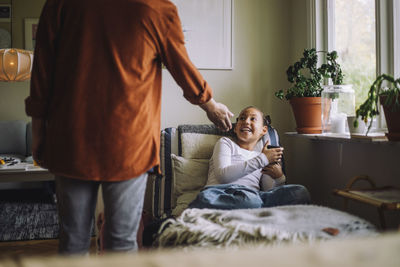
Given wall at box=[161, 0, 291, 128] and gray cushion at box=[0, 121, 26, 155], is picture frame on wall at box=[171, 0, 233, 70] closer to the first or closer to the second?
wall at box=[161, 0, 291, 128]

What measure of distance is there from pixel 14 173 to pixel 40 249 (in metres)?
0.80

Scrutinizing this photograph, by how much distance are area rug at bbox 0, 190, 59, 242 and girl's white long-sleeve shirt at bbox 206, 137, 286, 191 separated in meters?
1.63

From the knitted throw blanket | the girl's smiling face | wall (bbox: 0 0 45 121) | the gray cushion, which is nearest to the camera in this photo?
the knitted throw blanket

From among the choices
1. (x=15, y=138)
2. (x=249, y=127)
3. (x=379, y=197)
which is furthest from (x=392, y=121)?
(x=15, y=138)

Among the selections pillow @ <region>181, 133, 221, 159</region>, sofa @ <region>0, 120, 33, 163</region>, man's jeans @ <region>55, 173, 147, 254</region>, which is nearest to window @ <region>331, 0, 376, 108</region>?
pillow @ <region>181, 133, 221, 159</region>

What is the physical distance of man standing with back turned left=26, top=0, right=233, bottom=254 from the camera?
Result: 115 cm

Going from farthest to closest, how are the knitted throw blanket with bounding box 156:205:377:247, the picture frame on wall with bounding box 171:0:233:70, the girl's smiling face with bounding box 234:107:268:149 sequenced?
the picture frame on wall with bounding box 171:0:233:70 < the girl's smiling face with bounding box 234:107:268:149 < the knitted throw blanket with bounding box 156:205:377:247

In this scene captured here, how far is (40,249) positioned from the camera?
8.90ft

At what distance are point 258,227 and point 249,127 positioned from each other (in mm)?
1020

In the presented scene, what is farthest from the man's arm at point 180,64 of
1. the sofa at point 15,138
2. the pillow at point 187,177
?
the sofa at point 15,138

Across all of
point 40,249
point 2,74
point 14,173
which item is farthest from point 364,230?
point 2,74

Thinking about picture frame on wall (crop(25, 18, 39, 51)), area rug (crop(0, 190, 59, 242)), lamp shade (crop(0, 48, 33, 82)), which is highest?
picture frame on wall (crop(25, 18, 39, 51))

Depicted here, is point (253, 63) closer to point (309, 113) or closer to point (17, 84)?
point (309, 113)

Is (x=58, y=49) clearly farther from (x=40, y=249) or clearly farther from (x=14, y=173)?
(x=14, y=173)
